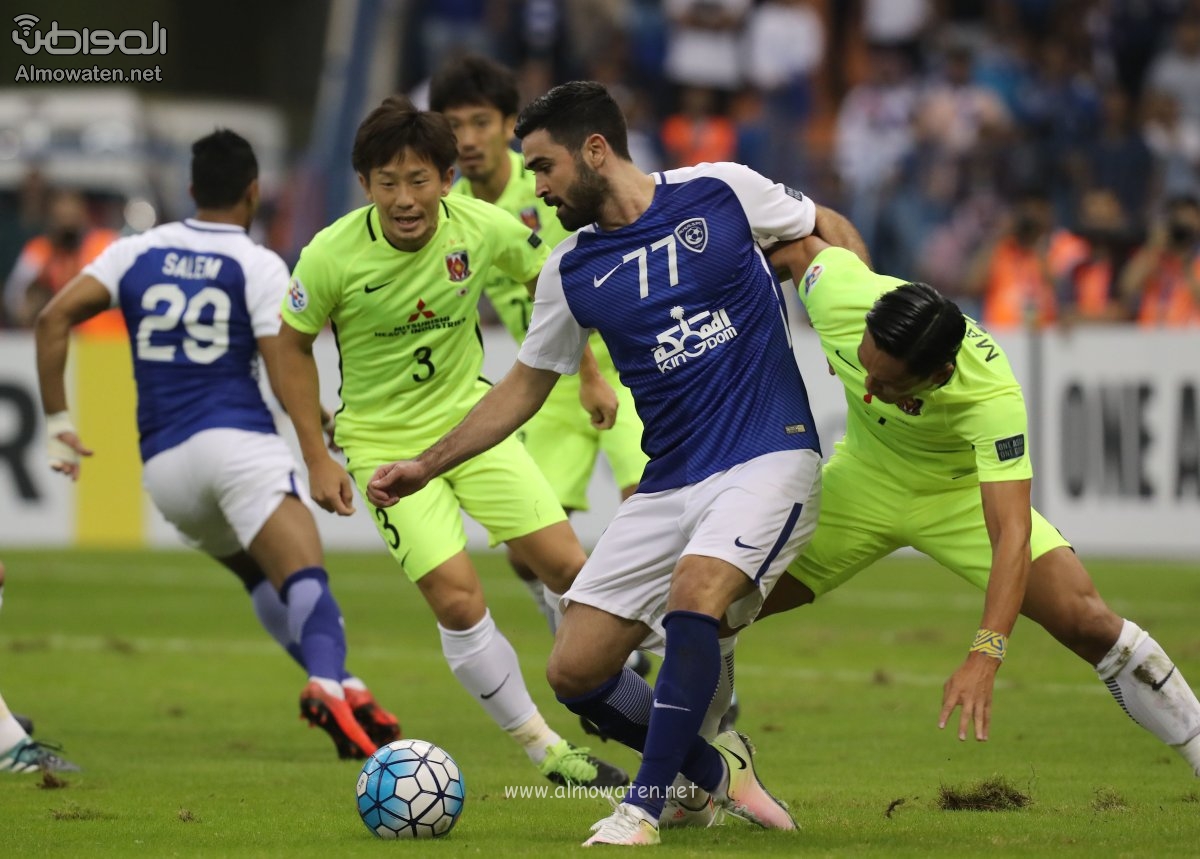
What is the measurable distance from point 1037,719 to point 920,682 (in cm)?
137

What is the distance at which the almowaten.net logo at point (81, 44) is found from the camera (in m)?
24.1

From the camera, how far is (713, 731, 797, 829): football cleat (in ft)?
20.8

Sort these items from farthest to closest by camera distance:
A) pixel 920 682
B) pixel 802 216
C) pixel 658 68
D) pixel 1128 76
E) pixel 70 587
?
1. pixel 658 68
2. pixel 1128 76
3. pixel 70 587
4. pixel 920 682
5. pixel 802 216

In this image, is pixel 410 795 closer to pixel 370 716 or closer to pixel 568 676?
pixel 568 676

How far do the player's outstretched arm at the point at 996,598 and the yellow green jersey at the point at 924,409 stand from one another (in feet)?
0.25

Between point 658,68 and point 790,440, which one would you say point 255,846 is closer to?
point 790,440

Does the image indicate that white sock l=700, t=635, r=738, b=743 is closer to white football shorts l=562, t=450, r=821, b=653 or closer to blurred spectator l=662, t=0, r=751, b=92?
white football shorts l=562, t=450, r=821, b=653

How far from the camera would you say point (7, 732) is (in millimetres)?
7828

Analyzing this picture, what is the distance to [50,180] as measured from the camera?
22906 millimetres

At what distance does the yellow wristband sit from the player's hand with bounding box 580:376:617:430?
2249 millimetres

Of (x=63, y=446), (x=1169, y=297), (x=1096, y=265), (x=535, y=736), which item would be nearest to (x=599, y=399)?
(x=535, y=736)

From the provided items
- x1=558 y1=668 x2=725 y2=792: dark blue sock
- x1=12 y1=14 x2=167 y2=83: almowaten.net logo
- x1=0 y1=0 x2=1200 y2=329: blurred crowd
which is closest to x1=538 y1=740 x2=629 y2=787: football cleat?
x1=558 y1=668 x2=725 y2=792: dark blue sock

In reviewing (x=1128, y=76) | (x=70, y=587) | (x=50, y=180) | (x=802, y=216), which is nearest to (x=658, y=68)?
(x=1128, y=76)

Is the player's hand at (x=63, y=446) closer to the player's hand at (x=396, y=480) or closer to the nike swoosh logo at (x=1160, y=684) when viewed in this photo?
the player's hand at (x=396, y=480)
